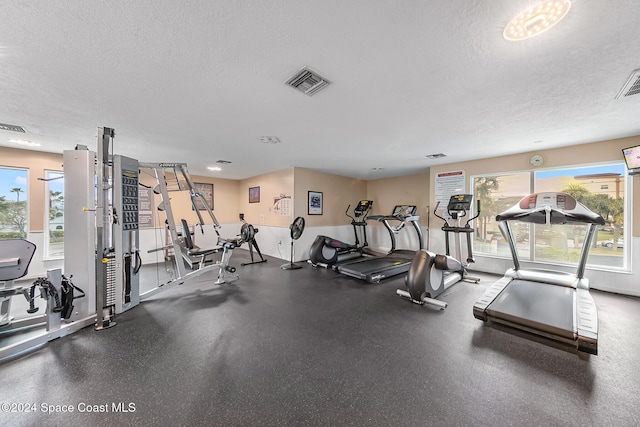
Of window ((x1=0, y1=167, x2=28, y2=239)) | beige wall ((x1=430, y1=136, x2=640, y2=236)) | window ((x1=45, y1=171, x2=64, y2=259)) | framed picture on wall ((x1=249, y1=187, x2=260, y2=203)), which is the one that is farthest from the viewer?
framed picture on wall ((x1=249, y1=187, x2=260, y2=203))

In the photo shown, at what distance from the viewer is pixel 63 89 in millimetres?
2092

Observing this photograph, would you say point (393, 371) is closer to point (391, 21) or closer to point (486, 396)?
point (486, 396)

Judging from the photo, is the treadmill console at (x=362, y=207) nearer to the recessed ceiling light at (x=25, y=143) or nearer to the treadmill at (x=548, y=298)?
the treadmill at (x=548, y=298)

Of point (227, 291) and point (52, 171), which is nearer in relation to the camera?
point (227, 291)

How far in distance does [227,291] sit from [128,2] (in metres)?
3.47

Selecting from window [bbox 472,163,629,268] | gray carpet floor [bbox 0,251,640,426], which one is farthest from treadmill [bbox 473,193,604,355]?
window [bbox 472,163,629,268]

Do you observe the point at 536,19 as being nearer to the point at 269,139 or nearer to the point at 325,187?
the point at 269,139

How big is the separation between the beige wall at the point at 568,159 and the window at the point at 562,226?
0.15 m

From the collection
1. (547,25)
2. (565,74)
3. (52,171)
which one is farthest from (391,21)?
(52,171)

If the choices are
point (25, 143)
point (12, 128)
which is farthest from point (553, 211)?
point (25, 143)

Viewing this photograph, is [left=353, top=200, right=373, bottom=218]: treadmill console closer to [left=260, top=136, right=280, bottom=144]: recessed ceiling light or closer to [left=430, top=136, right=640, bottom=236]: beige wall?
[left=430, top=136, right=640, bottom=236]: beige wall

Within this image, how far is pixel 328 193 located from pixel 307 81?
4.77 metres

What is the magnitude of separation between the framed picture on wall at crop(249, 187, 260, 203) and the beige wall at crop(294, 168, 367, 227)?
187 centimetres

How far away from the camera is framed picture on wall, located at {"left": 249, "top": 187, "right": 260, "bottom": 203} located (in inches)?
280
